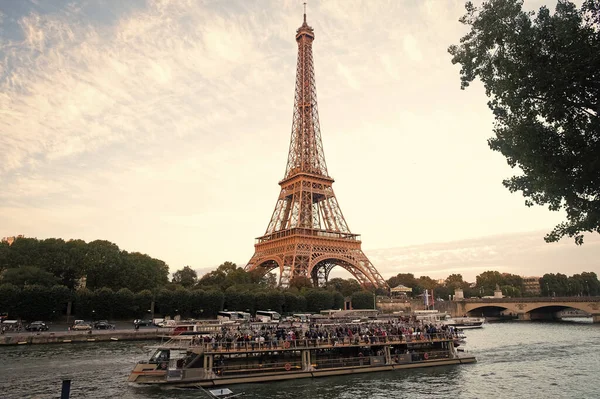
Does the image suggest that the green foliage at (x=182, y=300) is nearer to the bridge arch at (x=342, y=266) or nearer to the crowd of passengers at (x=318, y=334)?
the bridge arch at (x=342, y=266)

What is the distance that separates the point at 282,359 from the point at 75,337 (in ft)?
93.8

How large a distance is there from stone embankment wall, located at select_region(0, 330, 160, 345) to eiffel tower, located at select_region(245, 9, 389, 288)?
99.2 ft

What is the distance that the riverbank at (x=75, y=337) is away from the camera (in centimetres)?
4528

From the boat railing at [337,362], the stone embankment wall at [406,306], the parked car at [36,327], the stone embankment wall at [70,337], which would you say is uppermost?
the stone embankment wall at [406,306]

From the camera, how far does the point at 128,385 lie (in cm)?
2731

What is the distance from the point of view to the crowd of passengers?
29766 mm

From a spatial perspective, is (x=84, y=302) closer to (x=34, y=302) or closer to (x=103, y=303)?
(x=103, y=303)

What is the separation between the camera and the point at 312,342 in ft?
103

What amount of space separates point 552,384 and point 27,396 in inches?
1203

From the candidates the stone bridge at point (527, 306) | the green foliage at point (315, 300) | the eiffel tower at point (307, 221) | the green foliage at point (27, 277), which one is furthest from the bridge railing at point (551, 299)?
the green foliage at point (27, 277)

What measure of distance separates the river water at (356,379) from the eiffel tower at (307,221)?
41.5 meters

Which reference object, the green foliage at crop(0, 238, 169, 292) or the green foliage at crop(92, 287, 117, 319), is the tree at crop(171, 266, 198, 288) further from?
the green foliage at crop(92, 287, 117, 319)

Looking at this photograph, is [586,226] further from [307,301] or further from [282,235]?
[282,235]

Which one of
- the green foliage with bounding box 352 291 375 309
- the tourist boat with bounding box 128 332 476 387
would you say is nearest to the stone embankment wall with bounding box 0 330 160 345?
the tourist boat with bounding box 128 332 476 387
